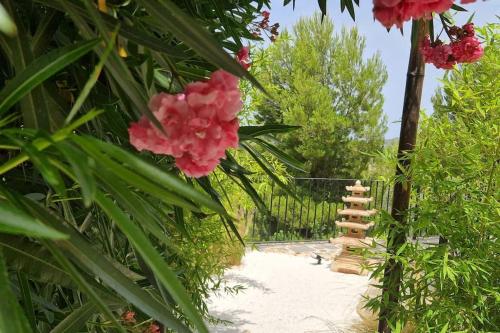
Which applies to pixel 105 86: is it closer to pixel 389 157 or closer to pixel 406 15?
pixel 406 15

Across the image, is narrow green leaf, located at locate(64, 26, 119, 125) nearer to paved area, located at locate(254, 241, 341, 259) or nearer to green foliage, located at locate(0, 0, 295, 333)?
green foliage, located at locate(0, 0, 295, 333)

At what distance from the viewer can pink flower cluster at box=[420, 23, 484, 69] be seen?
4.75 feet

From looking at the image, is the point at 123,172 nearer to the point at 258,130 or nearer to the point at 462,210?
the point at 258,130

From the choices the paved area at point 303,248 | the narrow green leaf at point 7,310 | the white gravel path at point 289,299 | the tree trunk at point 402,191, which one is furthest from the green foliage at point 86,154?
the paved area at point 303,248

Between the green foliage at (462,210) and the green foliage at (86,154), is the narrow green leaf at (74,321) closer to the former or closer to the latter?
the green foliage at (86,154)

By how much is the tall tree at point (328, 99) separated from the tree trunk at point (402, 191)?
7.13m

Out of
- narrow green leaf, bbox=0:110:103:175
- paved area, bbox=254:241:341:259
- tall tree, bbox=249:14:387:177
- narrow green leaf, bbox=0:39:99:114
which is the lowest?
paved area, bbox=254:241:341:259

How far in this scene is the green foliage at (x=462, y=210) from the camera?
1.81m

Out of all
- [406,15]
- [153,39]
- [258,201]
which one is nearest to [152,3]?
[153,39]

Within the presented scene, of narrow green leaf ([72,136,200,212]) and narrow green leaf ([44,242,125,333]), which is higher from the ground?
narrow green leaf ([72,136,200,212])

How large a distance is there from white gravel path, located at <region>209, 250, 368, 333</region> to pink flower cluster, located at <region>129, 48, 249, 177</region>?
304cm

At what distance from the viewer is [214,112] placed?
0.46 m

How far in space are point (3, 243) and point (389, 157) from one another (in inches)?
65.0

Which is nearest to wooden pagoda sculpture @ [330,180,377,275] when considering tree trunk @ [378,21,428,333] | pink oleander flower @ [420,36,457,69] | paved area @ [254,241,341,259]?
paved area @ [254,241,341,259]
